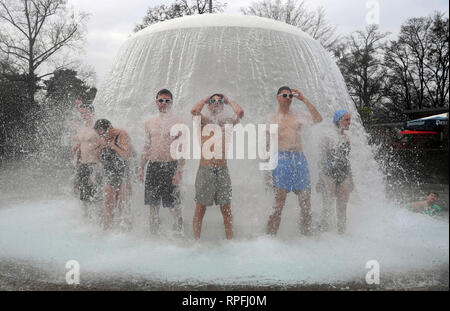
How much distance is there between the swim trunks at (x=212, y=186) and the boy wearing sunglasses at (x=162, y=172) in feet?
1.03

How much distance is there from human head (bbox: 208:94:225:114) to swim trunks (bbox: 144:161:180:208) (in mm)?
699

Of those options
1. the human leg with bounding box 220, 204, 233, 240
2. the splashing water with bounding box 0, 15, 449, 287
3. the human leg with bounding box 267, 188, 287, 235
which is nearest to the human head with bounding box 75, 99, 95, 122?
the splashing water with bounding box 0, 15, 449, 287

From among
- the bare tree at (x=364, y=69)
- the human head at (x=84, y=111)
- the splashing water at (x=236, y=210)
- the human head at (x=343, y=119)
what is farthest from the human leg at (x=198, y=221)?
the bare tree at (x=364, y=69)

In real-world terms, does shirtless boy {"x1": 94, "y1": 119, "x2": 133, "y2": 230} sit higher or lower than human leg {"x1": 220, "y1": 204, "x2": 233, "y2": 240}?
higher

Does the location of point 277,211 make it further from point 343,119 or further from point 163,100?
point 163,100

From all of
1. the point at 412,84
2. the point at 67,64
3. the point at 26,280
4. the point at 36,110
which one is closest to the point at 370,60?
the point at 412,84

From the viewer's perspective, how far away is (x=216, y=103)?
3531mm

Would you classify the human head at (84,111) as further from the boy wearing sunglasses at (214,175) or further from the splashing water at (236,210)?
the boy wearing sunglasses at (214,175)

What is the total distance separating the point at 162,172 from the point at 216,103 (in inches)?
36.1

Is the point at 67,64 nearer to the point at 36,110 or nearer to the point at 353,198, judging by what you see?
the point at 36,110

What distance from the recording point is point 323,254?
3268mm

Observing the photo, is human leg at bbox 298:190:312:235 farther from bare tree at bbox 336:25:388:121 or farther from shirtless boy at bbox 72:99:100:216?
bare tree at bbox 336:25:388:121

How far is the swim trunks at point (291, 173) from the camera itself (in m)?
3.64

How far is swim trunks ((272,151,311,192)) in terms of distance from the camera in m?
3.64
